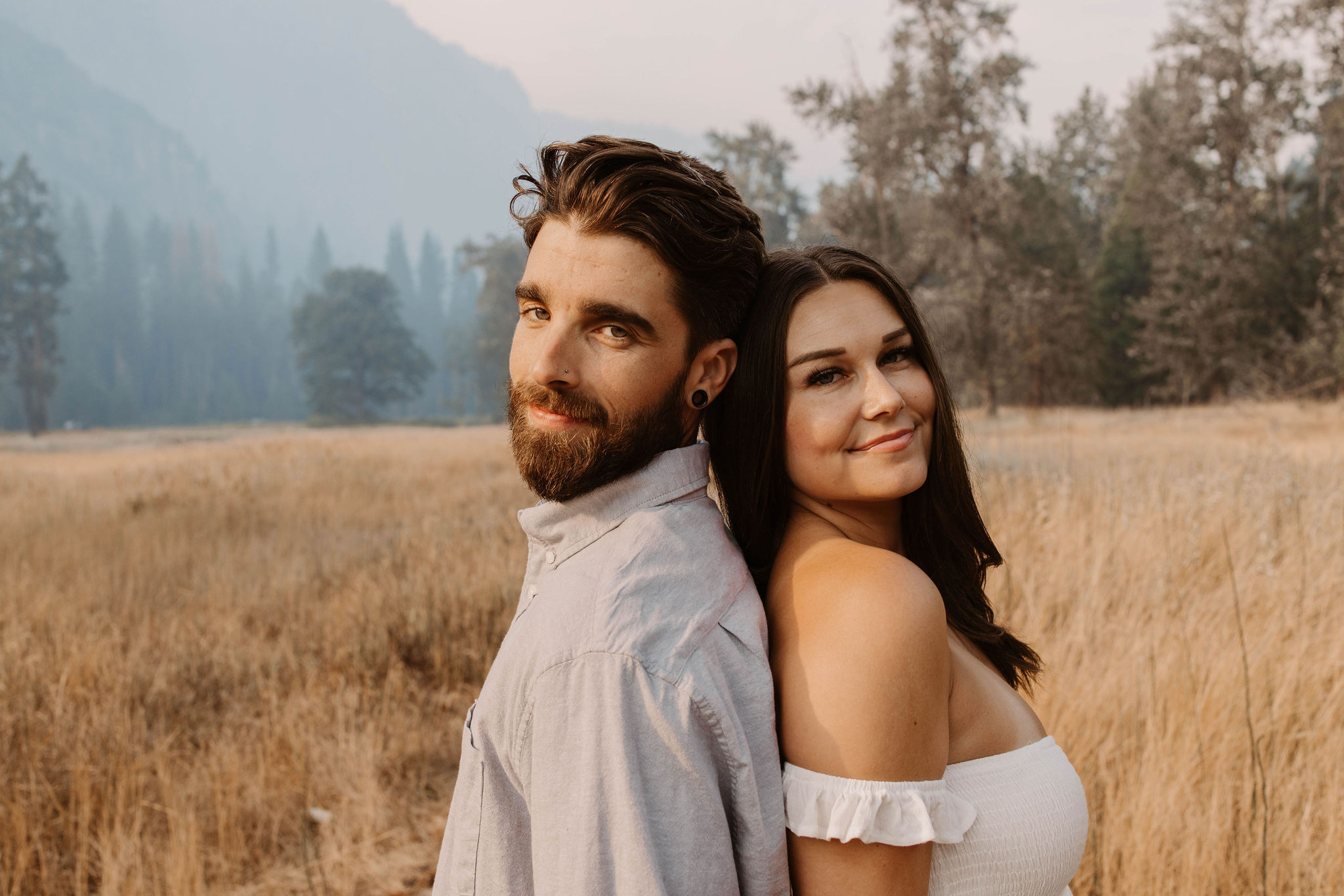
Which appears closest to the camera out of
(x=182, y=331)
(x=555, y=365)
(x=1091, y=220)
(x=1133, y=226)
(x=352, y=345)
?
(x=555, y=365)

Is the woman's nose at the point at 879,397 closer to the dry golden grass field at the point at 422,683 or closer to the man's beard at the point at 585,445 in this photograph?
the man's beard at the point at 585,445

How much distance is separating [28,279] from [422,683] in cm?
5581

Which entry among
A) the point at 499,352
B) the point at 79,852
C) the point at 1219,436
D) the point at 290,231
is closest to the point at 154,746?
the point at 79,852

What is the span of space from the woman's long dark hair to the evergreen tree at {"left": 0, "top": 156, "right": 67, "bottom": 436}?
55.4 m

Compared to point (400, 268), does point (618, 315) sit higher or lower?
lower

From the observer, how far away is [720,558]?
134 cm

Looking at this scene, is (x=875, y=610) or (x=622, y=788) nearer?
(x=622, y=788)

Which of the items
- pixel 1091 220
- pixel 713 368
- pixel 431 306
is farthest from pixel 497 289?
pixel 431 306

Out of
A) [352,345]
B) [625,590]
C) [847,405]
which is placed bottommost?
[625,590]

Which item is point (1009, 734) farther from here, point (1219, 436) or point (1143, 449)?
point (1219, 436)

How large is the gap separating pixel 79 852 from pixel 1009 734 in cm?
343

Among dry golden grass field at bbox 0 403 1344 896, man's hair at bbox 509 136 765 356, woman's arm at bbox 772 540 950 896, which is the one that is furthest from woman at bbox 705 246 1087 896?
dry golden grass field at bbox 0 403 1344 896

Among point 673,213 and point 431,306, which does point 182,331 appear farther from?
point 673,213

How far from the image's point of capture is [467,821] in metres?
1.25
